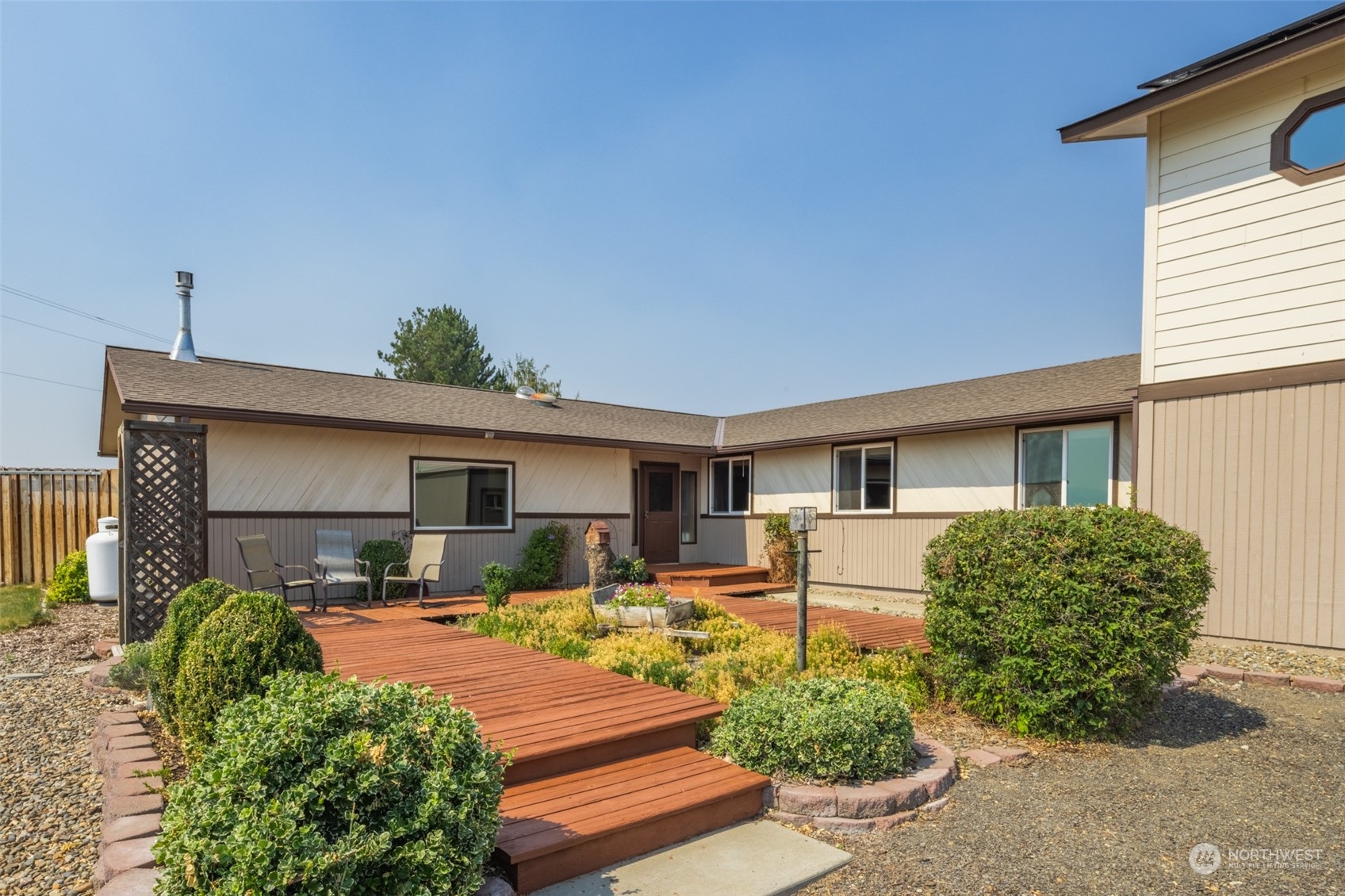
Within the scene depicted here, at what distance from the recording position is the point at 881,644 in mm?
6664

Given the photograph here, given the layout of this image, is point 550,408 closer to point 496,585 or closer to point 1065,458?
point 496,585

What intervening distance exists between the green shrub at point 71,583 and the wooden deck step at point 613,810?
10621 millimetres

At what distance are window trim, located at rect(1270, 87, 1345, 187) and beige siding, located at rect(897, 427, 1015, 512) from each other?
4.26 metres

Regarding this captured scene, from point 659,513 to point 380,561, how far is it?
18.7 ft

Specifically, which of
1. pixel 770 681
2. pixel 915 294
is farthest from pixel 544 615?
pixel 915 294

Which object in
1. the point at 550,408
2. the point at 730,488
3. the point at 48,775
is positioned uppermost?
the point at 550,408

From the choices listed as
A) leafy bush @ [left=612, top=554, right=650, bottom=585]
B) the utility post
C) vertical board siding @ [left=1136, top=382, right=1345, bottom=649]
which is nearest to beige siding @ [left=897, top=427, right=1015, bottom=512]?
vertical board siding @ [left=1136, top=382, right=1345, bottom=649]

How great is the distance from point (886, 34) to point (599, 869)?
34.4 ft

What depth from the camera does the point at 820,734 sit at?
3688 mm

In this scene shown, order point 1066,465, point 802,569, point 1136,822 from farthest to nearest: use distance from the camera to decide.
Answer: point 1066,465 → point 802,569 → point 1136,822

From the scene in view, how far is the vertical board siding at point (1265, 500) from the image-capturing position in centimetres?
670

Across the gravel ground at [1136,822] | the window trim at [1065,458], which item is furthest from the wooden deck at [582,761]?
the window trim at [1065,458]

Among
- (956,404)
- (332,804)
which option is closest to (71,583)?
(332,804)

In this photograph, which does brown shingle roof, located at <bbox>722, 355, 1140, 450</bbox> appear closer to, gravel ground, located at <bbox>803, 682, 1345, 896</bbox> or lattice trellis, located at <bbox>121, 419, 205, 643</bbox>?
gravel ground, located at <bbox>803, 682, 1345, 896</bbox>
